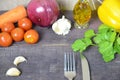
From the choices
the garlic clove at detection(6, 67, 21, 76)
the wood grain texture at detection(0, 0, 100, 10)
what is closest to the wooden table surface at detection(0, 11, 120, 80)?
the garlic clove at detection(6, 67, 21, 76)

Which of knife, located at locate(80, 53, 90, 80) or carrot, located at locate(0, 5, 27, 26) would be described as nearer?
knife, located at locate(80, 53, 90, 80)

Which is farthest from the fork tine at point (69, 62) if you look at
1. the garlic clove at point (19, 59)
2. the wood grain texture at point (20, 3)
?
the wood grain texture at point (20, 3)

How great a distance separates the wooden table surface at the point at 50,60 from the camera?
645 millimetres

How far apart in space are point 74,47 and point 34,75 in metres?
0.13

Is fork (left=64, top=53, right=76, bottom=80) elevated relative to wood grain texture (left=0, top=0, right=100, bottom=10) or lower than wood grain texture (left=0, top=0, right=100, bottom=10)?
lower

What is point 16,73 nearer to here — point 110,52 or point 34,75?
point 34,75

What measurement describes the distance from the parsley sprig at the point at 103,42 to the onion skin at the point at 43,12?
10 centimetres

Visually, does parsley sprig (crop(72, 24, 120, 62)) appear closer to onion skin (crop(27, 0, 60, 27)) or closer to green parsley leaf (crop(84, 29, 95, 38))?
green parsley leaf (crop(84, 29, 95, 38))

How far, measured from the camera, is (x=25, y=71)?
25.8 inches

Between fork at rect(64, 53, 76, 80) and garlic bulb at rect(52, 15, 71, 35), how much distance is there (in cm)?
8

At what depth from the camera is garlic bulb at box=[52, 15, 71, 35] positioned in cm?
72

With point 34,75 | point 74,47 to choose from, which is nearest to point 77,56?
point 74,47

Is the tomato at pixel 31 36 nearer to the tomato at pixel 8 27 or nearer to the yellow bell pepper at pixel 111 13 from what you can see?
the tomato at pixel 8 27

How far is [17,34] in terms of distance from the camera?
27.7 inches
